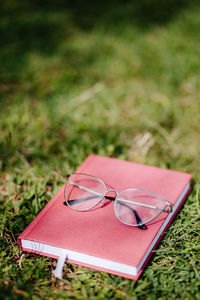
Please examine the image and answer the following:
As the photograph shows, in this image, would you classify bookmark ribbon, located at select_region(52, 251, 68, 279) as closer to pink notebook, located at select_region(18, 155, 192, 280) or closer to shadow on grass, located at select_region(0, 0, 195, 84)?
pink notebook, located at select_region(18, 155, 192, 280)

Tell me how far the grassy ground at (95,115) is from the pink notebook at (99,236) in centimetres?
7

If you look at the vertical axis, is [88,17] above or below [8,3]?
above

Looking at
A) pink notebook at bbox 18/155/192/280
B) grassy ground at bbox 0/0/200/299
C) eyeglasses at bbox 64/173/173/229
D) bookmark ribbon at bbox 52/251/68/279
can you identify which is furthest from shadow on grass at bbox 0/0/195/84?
bookmark ribbon at bbox 52/251/68/279

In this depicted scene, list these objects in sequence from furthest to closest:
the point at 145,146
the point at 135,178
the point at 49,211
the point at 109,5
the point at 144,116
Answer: the point at 109,5
the point at 144,116
the point at 145,146
the point at 135,178
the point at 49,211

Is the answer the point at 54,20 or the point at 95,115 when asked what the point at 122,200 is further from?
the point at 54,20

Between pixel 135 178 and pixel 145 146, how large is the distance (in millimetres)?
626

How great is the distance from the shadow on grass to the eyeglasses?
80.2 inches

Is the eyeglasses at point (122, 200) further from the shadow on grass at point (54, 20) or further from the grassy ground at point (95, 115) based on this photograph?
the shadow on grass at point (54, 20)

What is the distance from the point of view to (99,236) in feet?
5.24

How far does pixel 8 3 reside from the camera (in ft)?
19.4

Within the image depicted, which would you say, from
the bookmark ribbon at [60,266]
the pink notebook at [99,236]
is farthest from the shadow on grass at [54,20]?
the bookmark ribbon at [60,266]

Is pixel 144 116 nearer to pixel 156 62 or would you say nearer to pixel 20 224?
pixel 156 62

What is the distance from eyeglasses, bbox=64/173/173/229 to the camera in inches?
66.2

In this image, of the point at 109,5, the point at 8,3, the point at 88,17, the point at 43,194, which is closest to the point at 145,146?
the point at 43,194
